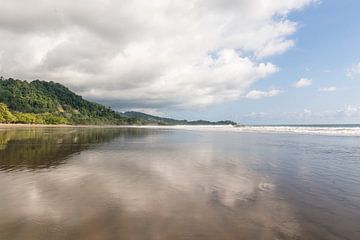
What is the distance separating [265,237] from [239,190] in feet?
14.6

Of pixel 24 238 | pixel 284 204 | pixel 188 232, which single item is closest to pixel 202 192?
pixel 284 204

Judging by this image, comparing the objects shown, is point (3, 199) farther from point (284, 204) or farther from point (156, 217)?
point (284, 204)

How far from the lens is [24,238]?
5902mm

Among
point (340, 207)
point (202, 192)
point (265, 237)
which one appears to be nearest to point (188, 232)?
point (265, 237)

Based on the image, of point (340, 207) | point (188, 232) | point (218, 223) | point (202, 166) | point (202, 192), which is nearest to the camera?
point (188, 232)

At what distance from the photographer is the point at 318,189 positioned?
10.9 metres

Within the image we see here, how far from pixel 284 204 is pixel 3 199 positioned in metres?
10.1

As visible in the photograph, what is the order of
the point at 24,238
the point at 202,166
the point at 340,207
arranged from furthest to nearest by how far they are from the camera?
the point at 202,166 < the point at 340,207 < the point at 24,238

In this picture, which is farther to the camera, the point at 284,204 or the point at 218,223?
the point at 284,204

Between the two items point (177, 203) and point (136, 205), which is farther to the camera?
point (177, 203)

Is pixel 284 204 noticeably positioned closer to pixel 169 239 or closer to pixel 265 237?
pixel 265 237

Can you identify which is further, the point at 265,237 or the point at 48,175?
the point at 48,175

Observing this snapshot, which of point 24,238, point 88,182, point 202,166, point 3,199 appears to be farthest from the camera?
point 202,166

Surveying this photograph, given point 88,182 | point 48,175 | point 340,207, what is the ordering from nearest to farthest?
point 340,207 < point 88,182 < point 48,175
